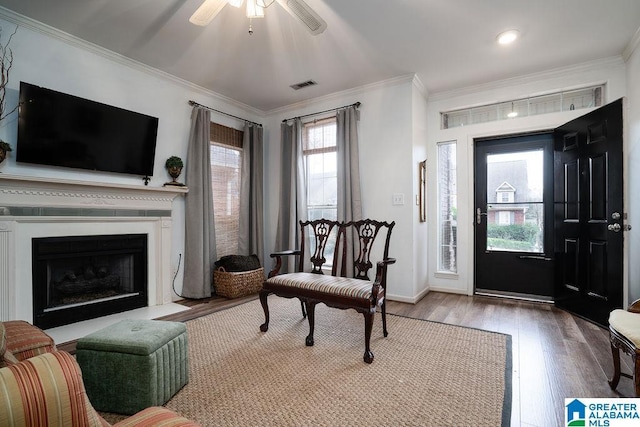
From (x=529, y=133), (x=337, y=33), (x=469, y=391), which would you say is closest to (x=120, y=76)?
(x=337, y=33)

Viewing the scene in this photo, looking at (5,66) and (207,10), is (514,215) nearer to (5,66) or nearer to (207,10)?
(207,10)

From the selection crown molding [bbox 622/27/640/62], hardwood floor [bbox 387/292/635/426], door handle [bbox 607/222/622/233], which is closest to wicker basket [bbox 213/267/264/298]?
hardwood floor [bbox 387/292/635/426]

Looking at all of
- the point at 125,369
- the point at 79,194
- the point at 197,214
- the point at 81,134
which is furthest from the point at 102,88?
the point at 125,369

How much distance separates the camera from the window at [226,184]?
398 centimetres

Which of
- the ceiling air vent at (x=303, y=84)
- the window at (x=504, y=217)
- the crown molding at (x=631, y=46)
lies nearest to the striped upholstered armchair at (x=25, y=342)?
the ceiling air vent at (x=303, y=84)

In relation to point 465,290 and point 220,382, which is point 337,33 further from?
point 465,290

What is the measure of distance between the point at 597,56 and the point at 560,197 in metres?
1.45

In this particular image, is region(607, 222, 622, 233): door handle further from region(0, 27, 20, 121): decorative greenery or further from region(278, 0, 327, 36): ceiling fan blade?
region(0, 27, 20, 121): decorative greenery

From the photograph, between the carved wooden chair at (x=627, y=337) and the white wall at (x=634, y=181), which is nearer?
the carved wooden chair at (x=627, y=337)

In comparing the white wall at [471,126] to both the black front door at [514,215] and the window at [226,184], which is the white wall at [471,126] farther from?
the window at [226,184]

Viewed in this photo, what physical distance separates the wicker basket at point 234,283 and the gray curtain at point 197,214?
0.13 meters

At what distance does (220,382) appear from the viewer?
5.83ft

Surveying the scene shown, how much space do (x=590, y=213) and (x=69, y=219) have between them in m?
4.84

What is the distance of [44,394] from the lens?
617 millimetres
